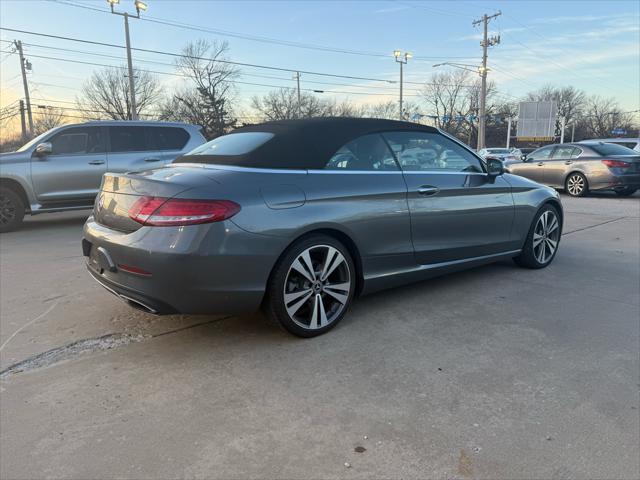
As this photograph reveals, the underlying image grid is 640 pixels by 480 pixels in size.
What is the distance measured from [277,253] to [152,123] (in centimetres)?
690

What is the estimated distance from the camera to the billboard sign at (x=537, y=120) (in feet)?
187

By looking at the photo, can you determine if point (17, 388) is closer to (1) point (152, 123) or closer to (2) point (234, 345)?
Answer: (2) point (234, 345)

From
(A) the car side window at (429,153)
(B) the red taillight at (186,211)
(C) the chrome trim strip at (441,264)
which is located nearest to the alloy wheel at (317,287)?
(C) the chrome trim strip at (441,264)

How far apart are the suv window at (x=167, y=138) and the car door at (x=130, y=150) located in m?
0.09

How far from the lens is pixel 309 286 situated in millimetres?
3297

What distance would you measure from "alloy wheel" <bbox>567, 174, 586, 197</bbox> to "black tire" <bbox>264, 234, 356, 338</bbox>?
1174cm

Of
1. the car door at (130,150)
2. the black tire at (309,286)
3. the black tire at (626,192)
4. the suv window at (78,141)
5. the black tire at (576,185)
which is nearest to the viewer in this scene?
the black tire at (309,286)

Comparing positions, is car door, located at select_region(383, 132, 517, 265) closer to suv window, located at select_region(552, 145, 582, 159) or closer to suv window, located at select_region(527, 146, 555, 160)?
suv window, located at select_region(552, 145, 582, 159)

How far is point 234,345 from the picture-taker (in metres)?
3.27

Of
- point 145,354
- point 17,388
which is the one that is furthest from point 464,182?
point 17,388

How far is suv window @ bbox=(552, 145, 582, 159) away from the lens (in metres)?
13.1

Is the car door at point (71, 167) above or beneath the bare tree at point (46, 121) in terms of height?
beneath

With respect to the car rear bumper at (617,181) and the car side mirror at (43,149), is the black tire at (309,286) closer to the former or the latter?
the car side mirror at (43,149)

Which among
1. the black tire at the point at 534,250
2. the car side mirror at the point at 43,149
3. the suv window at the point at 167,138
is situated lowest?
the black tire at the point at 534,250
